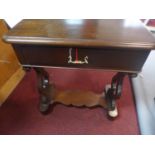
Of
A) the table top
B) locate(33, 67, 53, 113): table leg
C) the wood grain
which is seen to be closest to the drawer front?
the table top

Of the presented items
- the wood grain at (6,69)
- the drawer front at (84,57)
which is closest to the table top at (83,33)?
the drawer front at (84,57)

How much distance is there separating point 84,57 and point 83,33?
12 cm

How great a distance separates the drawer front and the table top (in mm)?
46

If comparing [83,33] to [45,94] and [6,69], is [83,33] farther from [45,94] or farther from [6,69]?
[6,69]

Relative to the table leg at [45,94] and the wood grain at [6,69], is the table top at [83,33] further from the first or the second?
the wood grain at [6,69]

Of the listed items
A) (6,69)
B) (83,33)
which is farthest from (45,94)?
(83,33)

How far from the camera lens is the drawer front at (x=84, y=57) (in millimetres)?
701

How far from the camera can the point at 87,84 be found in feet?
4.97

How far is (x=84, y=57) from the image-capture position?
2.40ft

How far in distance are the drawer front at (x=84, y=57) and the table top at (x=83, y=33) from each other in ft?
0.15
